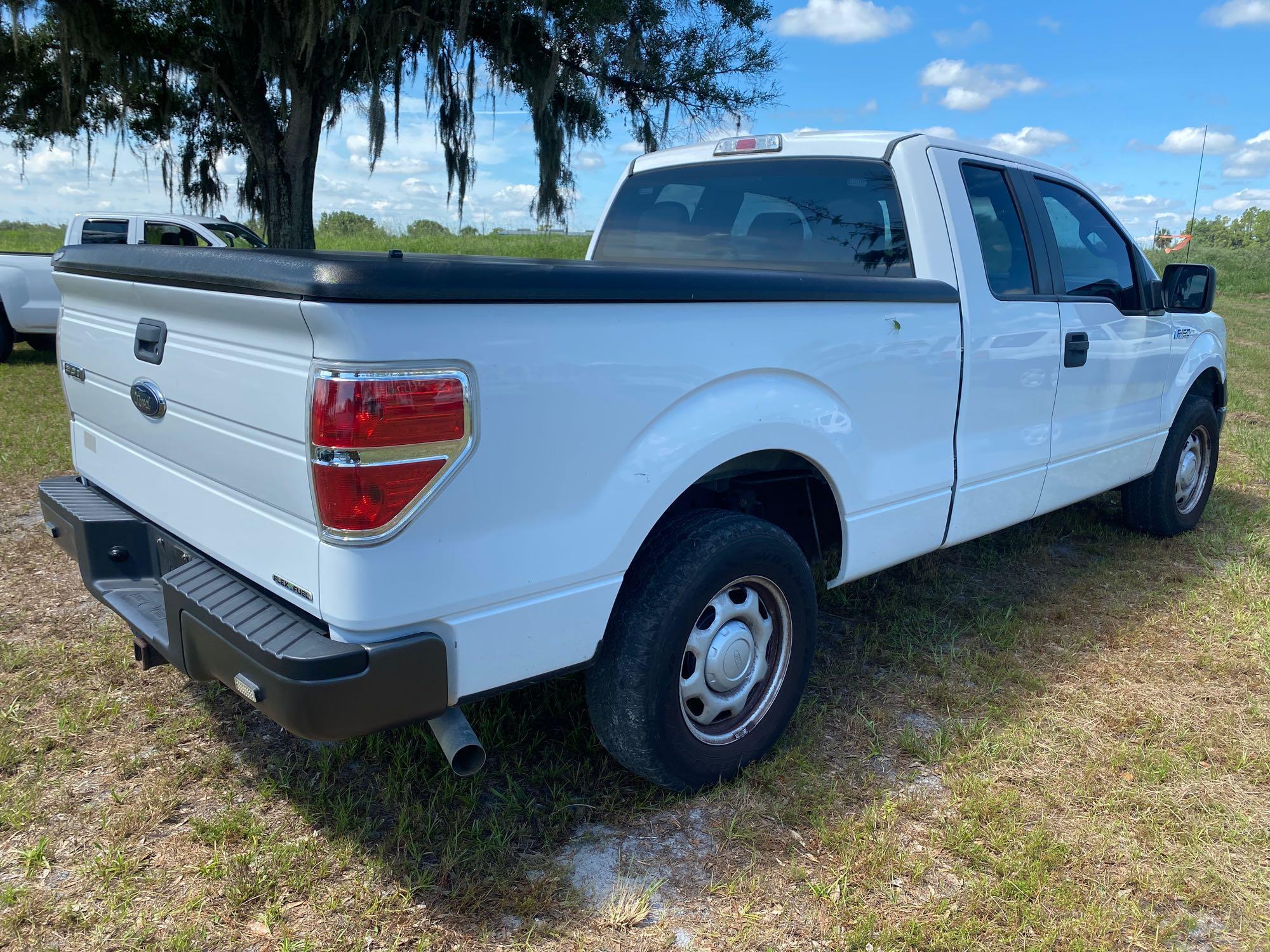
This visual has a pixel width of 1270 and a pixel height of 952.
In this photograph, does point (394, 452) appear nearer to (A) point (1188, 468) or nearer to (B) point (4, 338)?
(A) point (1188, 468)

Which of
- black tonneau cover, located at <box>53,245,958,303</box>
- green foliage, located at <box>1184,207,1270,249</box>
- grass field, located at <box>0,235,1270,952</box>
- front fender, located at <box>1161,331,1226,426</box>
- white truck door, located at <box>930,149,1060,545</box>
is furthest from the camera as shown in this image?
green foliage, located at <box>1184,207,1270,249</box>

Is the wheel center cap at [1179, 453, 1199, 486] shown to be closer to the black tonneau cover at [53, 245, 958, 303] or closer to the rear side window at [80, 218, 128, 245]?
the black tonneau cover at [53, 245, 958, 303]

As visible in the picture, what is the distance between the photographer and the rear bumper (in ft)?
6.36

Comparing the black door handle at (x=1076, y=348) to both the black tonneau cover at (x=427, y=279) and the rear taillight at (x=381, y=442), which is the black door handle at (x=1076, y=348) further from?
the rear taillight at (x=381, y=442)

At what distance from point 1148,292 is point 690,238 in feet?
7.37

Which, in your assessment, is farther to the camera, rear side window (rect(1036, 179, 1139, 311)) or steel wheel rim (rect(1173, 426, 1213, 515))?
steel wheel rim (rect(1173, 426, 1213, 515))

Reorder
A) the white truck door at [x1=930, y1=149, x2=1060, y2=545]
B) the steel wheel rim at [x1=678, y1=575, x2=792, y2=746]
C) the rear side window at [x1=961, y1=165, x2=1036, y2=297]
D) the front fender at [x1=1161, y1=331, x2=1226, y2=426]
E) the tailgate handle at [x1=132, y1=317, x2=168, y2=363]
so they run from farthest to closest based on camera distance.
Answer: the front fender at [x1=1161, y1=331, x2=1226, y2=426] → the rear side window at [x1=961, y1=165, x2=1036, y2=297] → the white truck door at [x1=930, y1=149, x2=1060, y2=545] → the steel wheel rim at [x1=678, y1=575, x2=792, y2=746] → the tailgate handle at [x1=132, y1=317, x2=168, y2=363]

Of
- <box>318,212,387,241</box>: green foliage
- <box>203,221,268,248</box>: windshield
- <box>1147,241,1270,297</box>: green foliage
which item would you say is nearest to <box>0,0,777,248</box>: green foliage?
<box>203,221,268,248</box>: windshield

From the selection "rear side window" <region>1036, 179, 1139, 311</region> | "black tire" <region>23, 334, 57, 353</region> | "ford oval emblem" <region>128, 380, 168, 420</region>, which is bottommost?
"black tire" <region>23, 334, 57, 353</region>

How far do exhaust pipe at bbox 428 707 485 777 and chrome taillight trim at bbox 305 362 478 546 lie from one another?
50cm

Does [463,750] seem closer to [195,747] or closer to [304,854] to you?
[304,854]

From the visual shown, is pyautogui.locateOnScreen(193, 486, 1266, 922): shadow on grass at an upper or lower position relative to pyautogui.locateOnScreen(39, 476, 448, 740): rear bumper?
lower

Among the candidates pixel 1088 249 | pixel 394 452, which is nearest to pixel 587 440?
pixel 394 452

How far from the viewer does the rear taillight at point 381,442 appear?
6.10 ft
